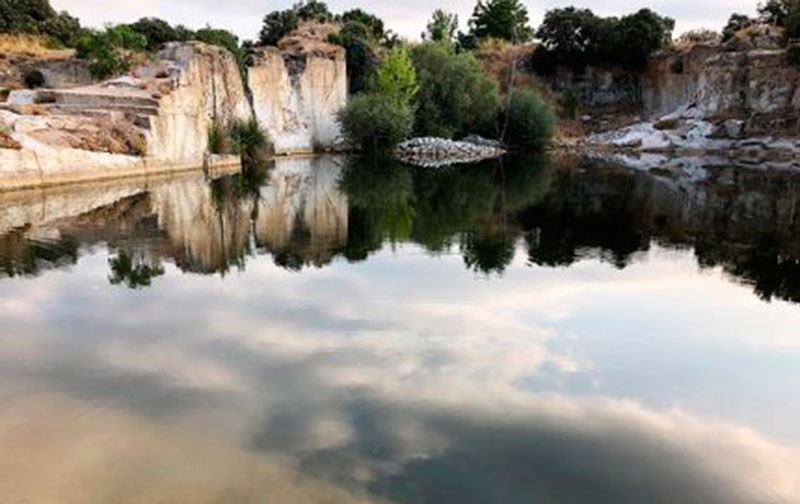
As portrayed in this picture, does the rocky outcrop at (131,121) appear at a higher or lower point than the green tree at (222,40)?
lower

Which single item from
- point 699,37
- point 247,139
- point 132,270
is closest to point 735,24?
point 699,37

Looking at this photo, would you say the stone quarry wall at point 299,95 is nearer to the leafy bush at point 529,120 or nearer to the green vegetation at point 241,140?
the green vegetation at point 241,140

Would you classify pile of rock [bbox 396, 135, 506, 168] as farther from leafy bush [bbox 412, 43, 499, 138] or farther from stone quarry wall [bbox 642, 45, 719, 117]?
stone quarry wall [bbox 642, 45, 719, 117]

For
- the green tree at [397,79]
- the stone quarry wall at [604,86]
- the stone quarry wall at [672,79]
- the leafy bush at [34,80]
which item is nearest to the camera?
the leafy bush at [34,80]

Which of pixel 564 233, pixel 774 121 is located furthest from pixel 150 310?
pixel 774 121

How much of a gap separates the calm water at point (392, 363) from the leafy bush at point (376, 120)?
1126 inches

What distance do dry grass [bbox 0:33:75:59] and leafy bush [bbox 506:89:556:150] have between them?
2904cm

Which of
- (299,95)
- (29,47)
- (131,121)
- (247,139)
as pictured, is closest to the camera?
(131,121)

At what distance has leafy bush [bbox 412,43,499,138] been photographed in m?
52.6

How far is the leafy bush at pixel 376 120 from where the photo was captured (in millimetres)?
46781

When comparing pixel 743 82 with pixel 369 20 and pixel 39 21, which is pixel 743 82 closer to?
pixel 369 20

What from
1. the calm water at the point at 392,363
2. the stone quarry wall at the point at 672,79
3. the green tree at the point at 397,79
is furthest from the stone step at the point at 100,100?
the stone quarry wall at the point at 672,79

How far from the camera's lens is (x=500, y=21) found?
79500 mm

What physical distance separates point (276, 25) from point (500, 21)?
25.1 meters
